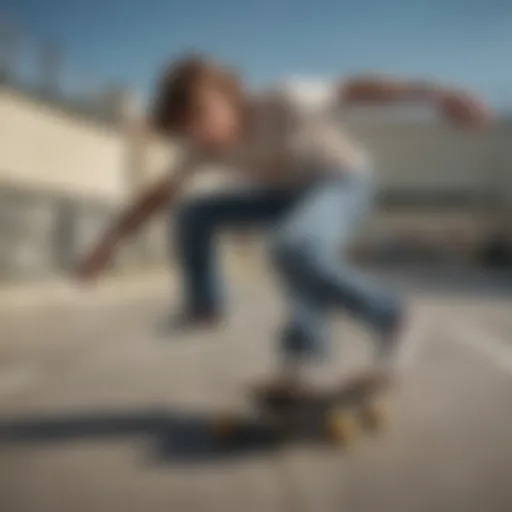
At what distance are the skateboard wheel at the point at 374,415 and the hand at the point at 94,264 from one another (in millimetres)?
434

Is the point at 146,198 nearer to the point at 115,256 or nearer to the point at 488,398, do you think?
the point at 115,256

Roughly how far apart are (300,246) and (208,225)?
141 mm

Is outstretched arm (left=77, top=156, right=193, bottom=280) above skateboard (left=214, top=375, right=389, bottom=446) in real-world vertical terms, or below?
above

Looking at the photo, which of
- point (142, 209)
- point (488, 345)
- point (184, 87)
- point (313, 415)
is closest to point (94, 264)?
point (142, 209)

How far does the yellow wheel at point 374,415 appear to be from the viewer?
1.20 m

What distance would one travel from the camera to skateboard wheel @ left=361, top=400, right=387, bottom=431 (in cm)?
120

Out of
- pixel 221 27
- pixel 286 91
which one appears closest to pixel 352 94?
pixel 286 91

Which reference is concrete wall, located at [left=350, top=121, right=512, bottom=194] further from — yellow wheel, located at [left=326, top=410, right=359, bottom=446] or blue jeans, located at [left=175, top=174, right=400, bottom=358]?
yellow wheel, located at [left=326, top=410, right=359, bottom=446]

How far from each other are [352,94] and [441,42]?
0.14 m

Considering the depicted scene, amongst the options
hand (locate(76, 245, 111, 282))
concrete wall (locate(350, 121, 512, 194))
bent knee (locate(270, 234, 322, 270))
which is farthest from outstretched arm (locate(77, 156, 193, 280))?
concrete wall (locate(350, 121, 512, 194))

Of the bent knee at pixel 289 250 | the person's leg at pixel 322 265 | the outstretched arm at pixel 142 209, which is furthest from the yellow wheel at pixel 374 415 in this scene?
the outstretched arm at pixel 142 209

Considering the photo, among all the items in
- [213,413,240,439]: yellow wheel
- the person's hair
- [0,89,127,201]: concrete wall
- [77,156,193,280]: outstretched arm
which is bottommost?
[213,413,240,439]: yellow wheel

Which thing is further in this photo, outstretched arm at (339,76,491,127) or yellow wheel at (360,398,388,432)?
yellow wheel at (360,398,388,432)

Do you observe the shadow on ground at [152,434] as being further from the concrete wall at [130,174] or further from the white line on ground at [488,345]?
the white line on ground at [488,345]
